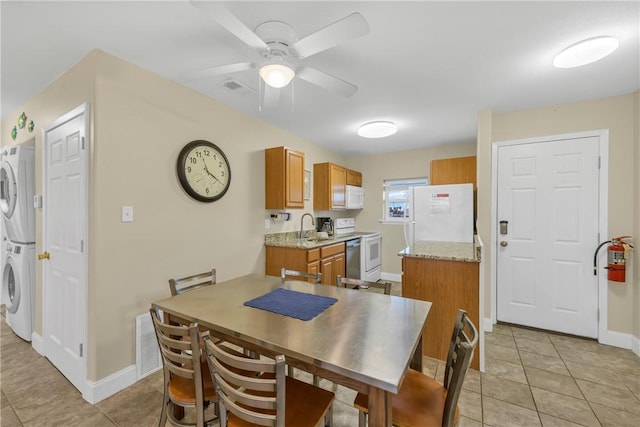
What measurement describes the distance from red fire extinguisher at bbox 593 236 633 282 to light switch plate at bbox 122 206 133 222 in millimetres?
4295

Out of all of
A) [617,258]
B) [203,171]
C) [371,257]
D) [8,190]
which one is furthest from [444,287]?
[8,190]

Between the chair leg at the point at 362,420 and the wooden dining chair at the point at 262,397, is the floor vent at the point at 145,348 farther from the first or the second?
the chair leg at the point at 362,420

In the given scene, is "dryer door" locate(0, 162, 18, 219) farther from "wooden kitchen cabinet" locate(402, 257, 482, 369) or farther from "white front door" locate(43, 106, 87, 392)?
"wooden kitchen cabinet" locate(402, 257, 482, 369)

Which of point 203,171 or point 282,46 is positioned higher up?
point 282,46

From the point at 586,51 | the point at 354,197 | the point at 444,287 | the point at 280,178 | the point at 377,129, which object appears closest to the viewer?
the point at 586,51

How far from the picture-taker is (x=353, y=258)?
4.16m

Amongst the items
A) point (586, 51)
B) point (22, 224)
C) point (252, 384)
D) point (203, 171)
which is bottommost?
point (252, 384)

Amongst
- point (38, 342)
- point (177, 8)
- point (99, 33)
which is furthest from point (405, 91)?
point (38, 342)

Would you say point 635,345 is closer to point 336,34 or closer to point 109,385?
point 336,34

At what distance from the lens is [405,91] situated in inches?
98.0

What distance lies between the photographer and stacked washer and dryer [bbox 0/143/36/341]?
2.53 meters

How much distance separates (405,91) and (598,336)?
3.11 m

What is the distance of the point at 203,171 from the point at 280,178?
932mm

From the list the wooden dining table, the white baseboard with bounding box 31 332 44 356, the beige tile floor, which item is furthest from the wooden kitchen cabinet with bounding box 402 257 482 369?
the white baseboard with bounding box 31 332 44 356
